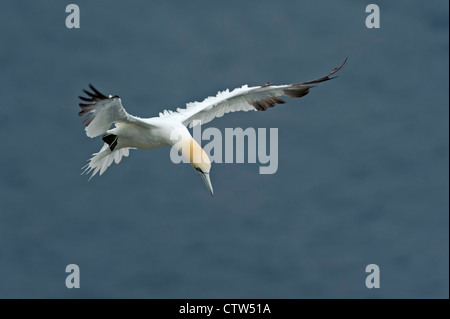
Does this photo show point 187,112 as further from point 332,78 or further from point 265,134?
point 332,78

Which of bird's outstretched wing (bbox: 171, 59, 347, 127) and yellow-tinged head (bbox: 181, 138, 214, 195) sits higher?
bird's outstretched wing (bbox: 171, 59, 347, 127)

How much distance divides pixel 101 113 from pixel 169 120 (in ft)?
6.54

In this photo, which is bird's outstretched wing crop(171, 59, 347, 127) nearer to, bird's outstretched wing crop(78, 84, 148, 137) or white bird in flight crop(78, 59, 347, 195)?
white bird in flight crop(78, 59, 347, 195)

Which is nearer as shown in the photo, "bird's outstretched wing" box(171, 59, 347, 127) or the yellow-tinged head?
the yellow-tinged head

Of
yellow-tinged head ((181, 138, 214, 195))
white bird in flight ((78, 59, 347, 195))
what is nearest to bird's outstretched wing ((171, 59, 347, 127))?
white bird in flight ((78, 59, 347, 195))

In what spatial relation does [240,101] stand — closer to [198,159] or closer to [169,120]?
[169,120]

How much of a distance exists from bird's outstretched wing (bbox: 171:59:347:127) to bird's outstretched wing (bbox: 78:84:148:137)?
6.10 ft

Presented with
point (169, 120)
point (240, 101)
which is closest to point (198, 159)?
point (169, 120)

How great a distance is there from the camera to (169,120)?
2023 cm

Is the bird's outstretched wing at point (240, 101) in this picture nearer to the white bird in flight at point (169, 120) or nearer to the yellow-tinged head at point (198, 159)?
the white bird in flight at point (169, 120)

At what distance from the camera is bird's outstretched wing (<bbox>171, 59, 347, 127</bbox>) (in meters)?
21.3

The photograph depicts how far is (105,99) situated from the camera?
18.2 metres

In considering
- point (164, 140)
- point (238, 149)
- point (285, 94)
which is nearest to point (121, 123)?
point (164, 140)

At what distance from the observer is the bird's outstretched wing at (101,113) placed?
59.7ft
